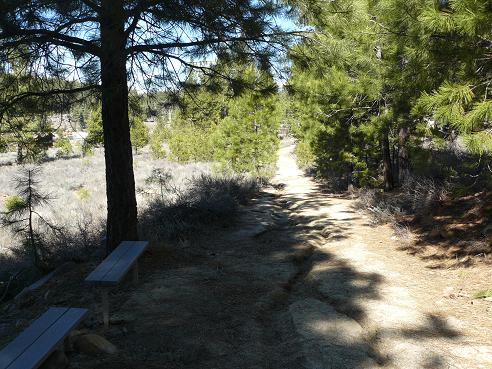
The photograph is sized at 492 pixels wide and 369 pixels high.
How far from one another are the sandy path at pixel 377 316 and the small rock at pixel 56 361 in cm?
188

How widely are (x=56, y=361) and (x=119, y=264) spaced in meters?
1.33

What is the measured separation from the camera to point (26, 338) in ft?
9.36

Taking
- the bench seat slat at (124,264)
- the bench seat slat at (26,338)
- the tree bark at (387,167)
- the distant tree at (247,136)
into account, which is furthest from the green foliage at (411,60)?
the distant tree at (247,136)

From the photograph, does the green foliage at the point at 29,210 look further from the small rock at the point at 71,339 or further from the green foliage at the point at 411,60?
the green foliage at the point at 411,60

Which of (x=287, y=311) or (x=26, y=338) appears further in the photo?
(x=287, y=311)

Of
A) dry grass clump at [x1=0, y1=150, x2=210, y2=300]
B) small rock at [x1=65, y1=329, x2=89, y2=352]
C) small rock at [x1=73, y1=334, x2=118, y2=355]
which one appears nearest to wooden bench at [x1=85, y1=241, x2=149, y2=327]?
small rock at [x1=65, y1=329, x2=89, y2=352]

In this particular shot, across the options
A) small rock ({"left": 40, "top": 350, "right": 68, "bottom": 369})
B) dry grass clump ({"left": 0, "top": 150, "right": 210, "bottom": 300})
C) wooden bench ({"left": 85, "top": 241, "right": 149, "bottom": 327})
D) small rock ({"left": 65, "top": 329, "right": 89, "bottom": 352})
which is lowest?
dry grass clump ({"left": 0, "top": 150, "right": 210, "bottom": 300})

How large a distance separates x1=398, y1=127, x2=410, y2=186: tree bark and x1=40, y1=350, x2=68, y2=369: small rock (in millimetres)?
8844

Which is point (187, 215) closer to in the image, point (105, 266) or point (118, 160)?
point (118, 160)

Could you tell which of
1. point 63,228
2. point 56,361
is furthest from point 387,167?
point 56,361

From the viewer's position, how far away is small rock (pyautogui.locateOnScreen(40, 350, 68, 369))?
122 inches

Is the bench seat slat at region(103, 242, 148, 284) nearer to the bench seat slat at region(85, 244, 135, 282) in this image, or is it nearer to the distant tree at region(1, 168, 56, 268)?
the bench seat slat at region(85, 244, 135, 282)

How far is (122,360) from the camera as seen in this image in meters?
3.38

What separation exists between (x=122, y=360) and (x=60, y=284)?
99.7 inches
